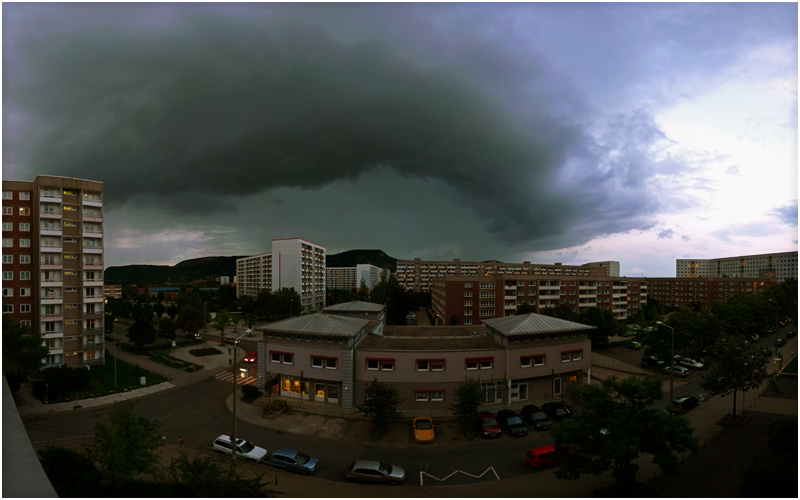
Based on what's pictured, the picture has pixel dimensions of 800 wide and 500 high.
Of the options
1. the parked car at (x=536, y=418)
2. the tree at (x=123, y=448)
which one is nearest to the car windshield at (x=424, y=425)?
the parked car at (x=536, y=418)

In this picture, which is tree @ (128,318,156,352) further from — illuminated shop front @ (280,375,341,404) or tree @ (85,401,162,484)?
tree @ (85,401,162,484)

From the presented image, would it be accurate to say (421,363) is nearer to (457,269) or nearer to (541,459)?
(541,459)

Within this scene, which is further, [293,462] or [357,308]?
[357,308]

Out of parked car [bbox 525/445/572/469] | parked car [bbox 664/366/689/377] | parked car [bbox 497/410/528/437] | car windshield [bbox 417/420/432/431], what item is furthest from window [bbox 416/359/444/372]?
parked car [bbox 664/366/689/377]

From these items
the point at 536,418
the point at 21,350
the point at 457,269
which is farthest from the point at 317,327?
the point at 457,269

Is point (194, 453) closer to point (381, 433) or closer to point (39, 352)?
point (381, 433)

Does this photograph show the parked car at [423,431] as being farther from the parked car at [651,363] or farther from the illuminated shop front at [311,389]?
the parked car at [651,363]
